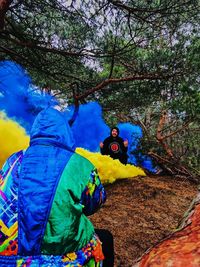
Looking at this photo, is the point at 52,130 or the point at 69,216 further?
the point at 52,130

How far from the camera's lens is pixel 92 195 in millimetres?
1808

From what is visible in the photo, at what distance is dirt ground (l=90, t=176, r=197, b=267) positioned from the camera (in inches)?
156

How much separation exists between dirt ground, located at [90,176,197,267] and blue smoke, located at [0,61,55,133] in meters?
1.98

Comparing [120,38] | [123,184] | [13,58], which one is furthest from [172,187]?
[13,58]

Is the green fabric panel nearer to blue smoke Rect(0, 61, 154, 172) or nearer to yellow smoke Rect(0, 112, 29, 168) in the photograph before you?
yellow smoke Rect(0, 112, 29, 168)

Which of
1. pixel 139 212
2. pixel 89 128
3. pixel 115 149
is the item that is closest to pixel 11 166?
pixel 139 212

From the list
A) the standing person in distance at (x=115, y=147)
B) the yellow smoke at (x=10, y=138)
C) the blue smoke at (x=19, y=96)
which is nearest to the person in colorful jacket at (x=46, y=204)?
the yellow smoke at (x=10, y=138)

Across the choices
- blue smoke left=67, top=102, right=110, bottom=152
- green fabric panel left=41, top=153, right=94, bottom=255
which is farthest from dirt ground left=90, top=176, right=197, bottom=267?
blue smoke left=67, top=102, right=110, bottom=152

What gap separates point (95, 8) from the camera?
5.93 meters

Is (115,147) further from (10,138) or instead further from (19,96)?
(10,138)

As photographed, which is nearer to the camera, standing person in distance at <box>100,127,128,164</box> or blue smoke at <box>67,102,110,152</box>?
standing person in distance at <box>100,127,128,164</box>

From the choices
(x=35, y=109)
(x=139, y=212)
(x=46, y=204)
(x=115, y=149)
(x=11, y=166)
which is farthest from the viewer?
(x=115, y=149)

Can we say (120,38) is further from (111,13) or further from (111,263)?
(111,263)

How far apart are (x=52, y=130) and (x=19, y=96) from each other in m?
5.30
